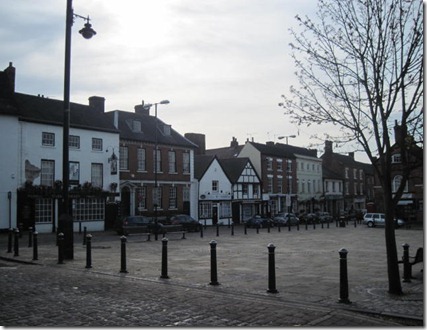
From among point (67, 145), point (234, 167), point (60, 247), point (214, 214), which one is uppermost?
point (234, 167)

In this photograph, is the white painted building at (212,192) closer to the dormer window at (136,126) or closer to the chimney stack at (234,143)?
the dormer window at (136,126)

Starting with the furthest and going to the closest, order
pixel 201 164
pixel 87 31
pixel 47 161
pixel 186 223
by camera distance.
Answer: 1. pixel 201 164
2. pixel 186 223
3. pixel 47 161
4. pixel 87 31

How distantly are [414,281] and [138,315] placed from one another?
22.3ft

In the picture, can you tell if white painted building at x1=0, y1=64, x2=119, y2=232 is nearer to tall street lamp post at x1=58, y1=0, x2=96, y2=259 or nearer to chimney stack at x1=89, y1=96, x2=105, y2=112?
chimney stack at x1=89, y1=96, x2=105, y2=112

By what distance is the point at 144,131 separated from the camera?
4397 centimetres

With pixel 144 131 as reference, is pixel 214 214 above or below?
below

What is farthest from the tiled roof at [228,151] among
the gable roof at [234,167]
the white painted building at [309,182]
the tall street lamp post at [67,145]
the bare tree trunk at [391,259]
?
the bare tree trunk at [391,259]

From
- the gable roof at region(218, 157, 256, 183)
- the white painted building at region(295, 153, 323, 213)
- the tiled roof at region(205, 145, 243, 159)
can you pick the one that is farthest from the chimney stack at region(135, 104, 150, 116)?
the white painted building at region(295, 153, 323, 213)

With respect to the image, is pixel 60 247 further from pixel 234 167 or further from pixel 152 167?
pixel 234 167

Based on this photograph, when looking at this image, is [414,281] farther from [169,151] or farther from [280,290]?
[169,151]

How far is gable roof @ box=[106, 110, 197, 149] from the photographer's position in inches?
1647

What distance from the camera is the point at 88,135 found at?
122 ft

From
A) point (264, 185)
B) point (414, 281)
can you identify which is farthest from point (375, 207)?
point (414, 281)

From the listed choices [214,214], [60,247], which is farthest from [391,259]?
[214,214]
